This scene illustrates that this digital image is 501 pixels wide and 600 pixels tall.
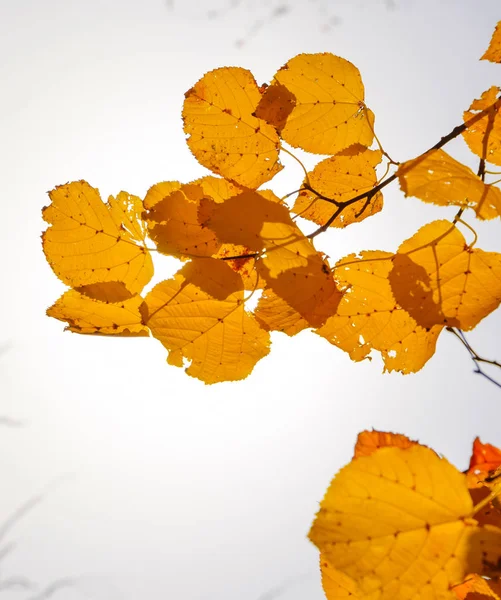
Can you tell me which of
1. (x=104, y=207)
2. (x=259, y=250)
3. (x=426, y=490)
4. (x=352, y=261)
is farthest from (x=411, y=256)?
(x=104, y=207)

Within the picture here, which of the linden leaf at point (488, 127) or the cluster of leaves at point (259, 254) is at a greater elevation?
the linden leaf at point (488, 127)

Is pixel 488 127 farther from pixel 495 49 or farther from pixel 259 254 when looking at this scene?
pixel 259 254

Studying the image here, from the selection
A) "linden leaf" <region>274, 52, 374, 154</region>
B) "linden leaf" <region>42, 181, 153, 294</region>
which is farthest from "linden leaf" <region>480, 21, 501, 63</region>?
"linden leaf" <region>42, 181, 153, 294</region>

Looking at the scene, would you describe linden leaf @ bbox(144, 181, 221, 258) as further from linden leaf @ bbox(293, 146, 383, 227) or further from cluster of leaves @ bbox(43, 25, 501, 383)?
linden leaf @ bbox(293, 146, 383, 227)

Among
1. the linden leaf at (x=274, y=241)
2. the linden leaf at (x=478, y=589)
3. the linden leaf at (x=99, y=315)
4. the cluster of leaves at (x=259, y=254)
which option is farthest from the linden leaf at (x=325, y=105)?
the linden leaf at (x=478, y=589)

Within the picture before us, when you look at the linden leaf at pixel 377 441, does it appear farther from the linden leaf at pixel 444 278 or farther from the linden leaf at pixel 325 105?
the linden leaf at pixel 325 105
